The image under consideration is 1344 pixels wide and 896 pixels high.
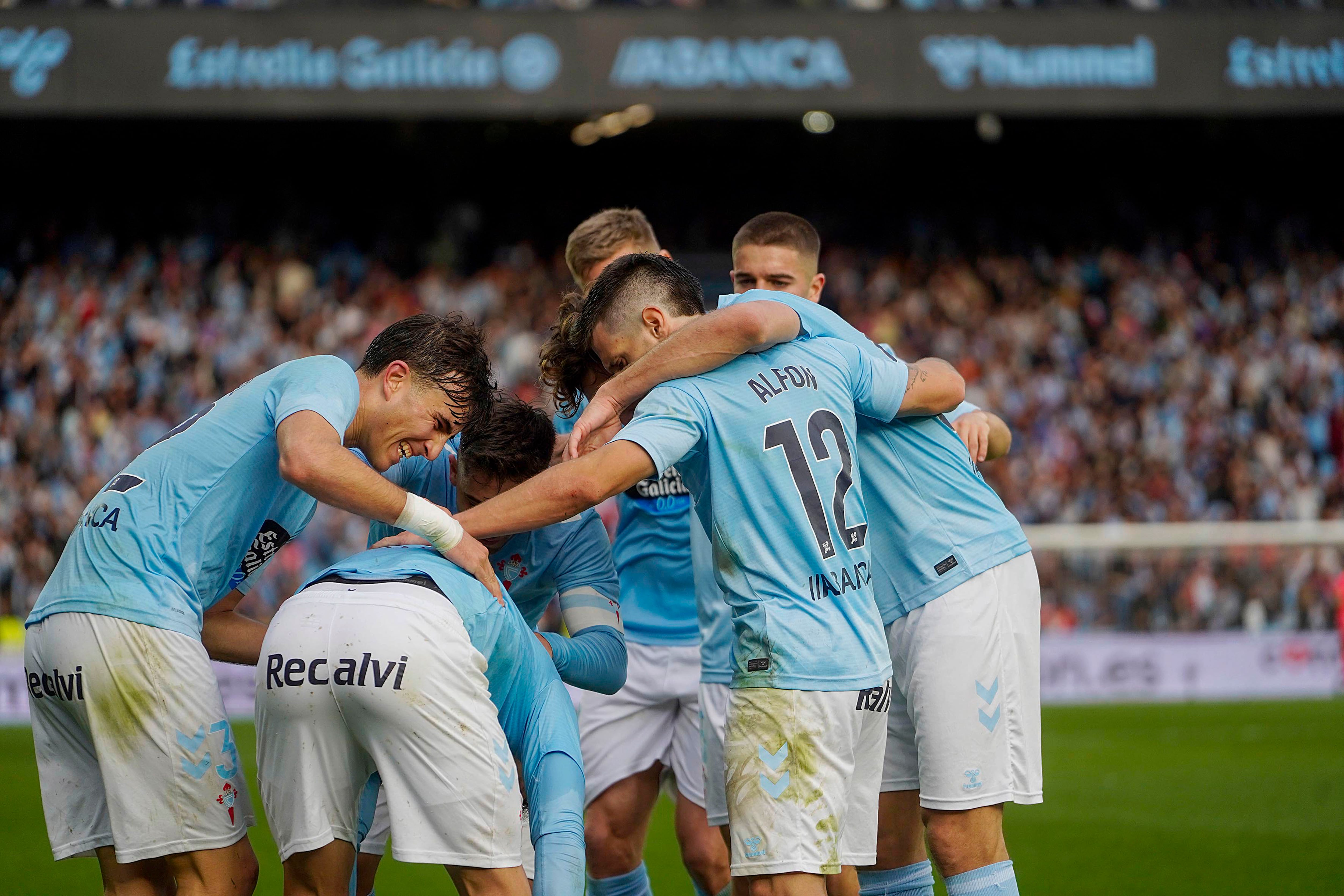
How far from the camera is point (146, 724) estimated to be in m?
3.39

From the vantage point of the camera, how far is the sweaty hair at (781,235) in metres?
4.86

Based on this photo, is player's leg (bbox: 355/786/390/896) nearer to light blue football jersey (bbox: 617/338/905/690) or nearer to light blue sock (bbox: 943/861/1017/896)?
light blue football jersey (bbox: 617/338/905/690)

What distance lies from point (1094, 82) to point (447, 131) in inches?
396

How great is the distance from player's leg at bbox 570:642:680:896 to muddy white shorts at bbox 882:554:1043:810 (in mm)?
1220

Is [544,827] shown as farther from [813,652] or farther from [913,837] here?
[913,837]

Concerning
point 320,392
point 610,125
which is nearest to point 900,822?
point 320,392

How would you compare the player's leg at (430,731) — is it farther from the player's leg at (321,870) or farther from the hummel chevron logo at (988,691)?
the hummel chevron logo at (988,691)

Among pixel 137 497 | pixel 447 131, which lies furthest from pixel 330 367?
pixel 447 131

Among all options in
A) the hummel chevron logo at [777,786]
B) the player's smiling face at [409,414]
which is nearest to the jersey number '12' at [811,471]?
the hummel chevron logo at [777,786]

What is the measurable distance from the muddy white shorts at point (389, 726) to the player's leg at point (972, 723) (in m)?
1.31

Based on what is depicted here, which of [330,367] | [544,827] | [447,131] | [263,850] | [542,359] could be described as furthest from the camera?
[447,131]

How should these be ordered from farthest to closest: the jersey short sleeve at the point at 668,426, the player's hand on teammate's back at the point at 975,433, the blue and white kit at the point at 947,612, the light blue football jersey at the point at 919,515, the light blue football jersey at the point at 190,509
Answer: the player's hand on teammate's back at the point at 975,433
the light blue football jersey at the point at 919,515
the blue and white kit at the point at 947,612
the light blue football jersey at the point at 190,509
the jersey short sleeve at the point at 668,426

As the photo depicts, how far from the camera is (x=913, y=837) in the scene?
415 centimetres

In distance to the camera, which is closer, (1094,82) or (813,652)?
(813,652)
